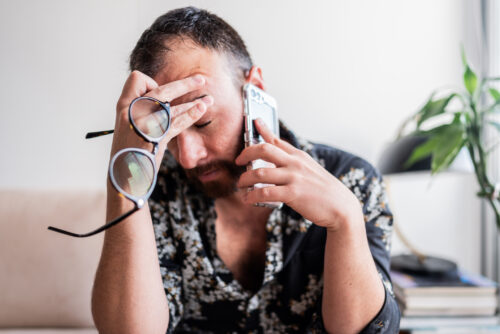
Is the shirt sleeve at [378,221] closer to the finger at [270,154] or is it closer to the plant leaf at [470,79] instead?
the finger at [270,154]

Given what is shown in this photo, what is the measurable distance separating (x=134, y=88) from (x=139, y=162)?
0.16m

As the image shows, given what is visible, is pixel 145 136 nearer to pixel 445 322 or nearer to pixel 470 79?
pixel 470 79

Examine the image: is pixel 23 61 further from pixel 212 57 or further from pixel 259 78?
pixel 259 78

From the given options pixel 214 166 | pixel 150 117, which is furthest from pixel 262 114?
pixel 150 117

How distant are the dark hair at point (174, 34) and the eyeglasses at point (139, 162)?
150mm

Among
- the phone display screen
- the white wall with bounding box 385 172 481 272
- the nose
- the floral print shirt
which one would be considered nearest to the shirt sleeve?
the floral print shirt

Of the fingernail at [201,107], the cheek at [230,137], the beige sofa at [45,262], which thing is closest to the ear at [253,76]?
the cheek at [230,137]

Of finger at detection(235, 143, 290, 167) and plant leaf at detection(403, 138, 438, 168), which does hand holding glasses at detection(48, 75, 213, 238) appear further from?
plant leaf at detection(403, 138, 438, 168)

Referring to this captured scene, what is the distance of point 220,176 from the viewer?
721 millimetres

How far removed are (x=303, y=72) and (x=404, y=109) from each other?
554mm

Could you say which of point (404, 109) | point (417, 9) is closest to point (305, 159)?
point (417, 9)

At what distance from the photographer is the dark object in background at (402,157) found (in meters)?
0.98

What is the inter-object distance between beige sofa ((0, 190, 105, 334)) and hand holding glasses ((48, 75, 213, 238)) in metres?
0.60

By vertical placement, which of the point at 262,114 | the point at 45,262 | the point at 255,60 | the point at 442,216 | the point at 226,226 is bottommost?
the point at 442,216
